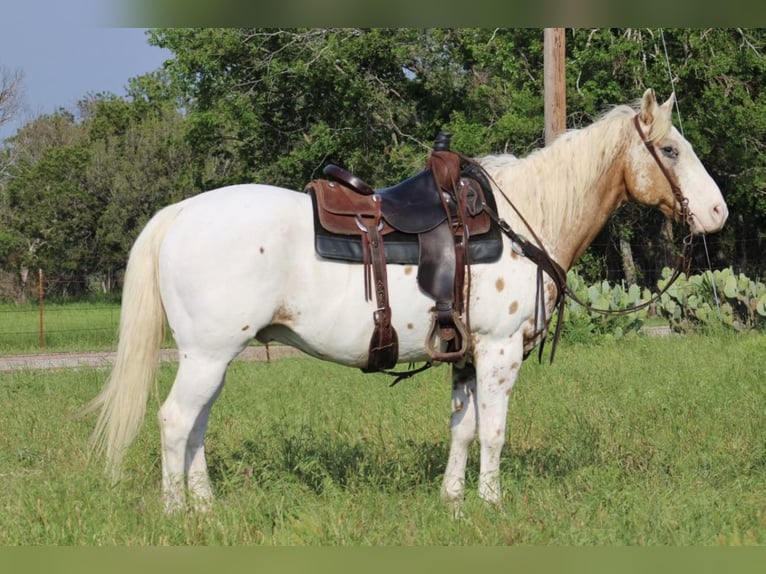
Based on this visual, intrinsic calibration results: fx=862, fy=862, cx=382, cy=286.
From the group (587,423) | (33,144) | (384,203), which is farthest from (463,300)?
(33,144)

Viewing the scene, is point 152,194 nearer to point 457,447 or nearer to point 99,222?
point 99,222

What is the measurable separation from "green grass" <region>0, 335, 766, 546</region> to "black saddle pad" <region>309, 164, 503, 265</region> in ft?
4.52

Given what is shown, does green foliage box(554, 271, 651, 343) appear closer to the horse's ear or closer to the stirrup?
the horse's ear

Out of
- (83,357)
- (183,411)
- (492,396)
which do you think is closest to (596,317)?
(83,357)

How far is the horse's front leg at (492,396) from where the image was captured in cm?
507

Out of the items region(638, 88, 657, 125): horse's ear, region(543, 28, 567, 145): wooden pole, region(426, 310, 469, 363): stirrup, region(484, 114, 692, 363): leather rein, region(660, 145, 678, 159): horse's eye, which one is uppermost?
region(543, 28, 567, 145): wooden pole

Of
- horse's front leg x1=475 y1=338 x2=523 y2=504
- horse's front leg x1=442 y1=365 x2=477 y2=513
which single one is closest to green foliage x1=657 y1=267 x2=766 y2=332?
horse's front leg x1=442 y1=365 x2=477 y2=513

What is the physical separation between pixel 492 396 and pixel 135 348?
2.13 m

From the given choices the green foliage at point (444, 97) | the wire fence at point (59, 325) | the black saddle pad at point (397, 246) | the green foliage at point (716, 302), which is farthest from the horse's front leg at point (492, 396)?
the green foliage at point (444, 97)

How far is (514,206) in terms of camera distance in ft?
17.6

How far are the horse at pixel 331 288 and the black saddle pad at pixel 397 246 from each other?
0.05m

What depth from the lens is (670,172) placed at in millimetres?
5336

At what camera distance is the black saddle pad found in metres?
4.86

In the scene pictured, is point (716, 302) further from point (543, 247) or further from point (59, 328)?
point (59, 328)
